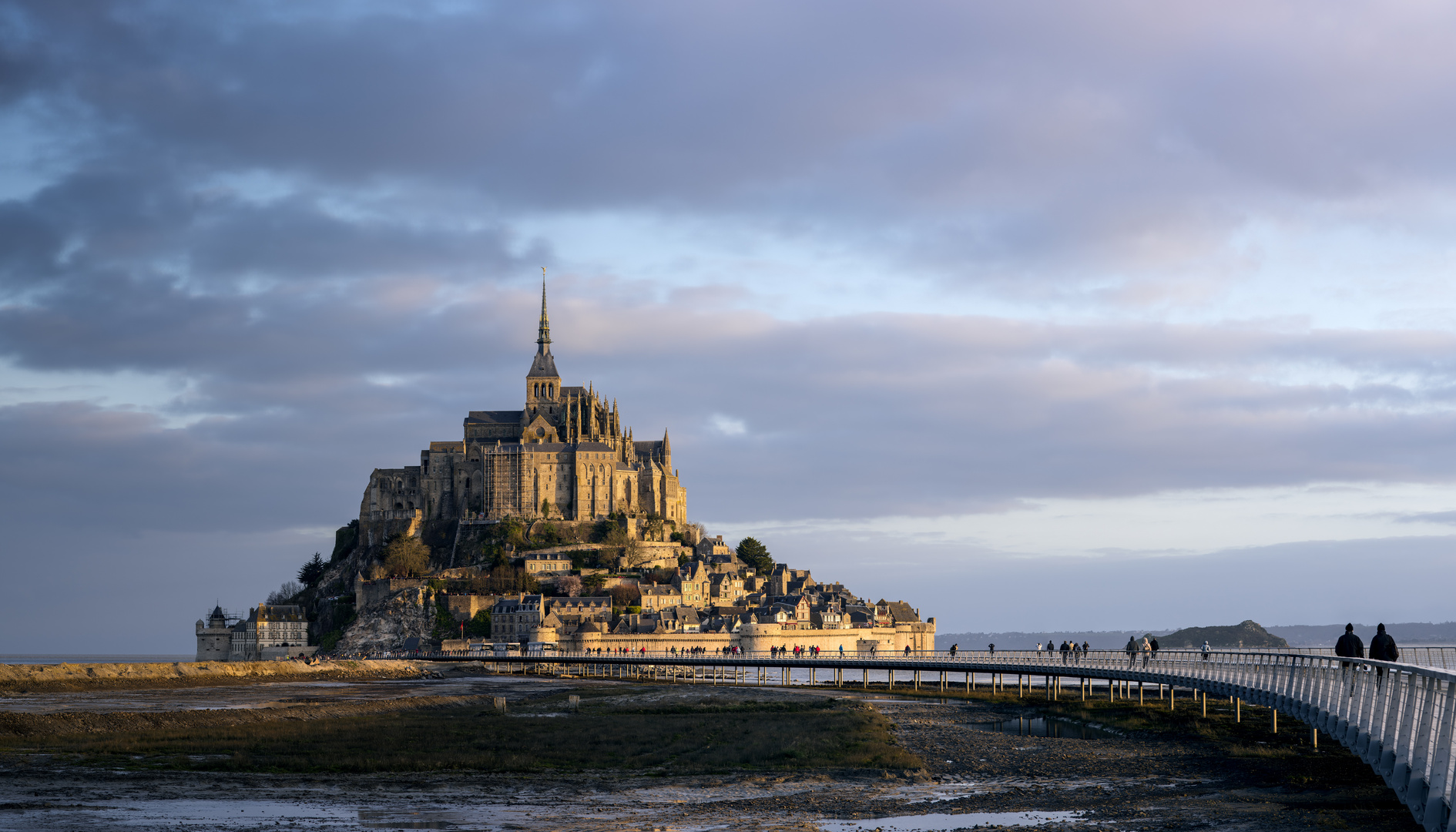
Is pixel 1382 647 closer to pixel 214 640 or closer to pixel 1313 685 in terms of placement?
pixel 1313 685

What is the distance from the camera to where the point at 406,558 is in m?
145

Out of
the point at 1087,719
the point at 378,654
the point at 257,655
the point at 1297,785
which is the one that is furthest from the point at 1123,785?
the point at 257,655

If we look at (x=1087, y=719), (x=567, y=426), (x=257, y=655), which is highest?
(x=567, y=426)

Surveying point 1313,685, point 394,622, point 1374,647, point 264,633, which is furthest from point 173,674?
point 1374,647

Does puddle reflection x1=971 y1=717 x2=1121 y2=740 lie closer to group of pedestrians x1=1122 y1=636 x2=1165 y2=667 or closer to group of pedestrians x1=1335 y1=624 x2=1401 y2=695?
group of pedestrians x1=1122 y1=636 x2=1165 y2=667

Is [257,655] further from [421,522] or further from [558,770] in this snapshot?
[558,770]

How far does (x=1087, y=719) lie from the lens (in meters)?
49.7

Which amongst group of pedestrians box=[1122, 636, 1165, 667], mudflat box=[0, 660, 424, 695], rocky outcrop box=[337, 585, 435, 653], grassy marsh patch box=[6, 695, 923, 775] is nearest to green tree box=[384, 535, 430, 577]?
rocky outcrop box=[337, 585, 435, 653]

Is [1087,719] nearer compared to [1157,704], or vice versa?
[1087,719]

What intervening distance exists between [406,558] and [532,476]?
55.8 feet

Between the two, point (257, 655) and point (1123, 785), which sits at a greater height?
point (1123, 785)

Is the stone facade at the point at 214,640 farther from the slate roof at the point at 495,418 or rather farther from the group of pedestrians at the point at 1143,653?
the group of pedestrians at the point at 1143,653

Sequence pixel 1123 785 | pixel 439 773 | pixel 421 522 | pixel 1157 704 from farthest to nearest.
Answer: pixel 421 522 < pixel 1157 704 < pixel 439 773 < pixel 1123 785

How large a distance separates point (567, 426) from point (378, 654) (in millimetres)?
38599
